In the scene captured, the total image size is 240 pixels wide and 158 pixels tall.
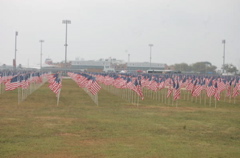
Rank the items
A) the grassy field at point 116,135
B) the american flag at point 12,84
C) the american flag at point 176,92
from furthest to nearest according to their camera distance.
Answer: the american flag at point 12,84, the american flag at point 176,92, the grassy field at point 116,135

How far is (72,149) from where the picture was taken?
1448 centimetres

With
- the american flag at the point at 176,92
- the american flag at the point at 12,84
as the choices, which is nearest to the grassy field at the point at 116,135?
the american flag at the point at 176,92

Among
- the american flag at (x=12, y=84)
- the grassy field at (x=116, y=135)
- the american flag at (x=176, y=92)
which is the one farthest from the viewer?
the american flag at (x=12, y=84)

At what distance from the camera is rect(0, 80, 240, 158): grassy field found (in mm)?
14125

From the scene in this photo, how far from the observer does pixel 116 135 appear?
17.5 metres

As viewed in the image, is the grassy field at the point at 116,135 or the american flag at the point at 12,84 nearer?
the grassy field at the point at 116,135

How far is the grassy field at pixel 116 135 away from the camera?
14125 mm

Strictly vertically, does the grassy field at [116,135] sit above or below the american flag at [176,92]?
below

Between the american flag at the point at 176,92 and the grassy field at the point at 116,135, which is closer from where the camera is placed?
the grassy field at the point at 116,135

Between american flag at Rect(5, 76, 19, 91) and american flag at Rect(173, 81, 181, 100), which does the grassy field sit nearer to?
american flag at Rect(173, 81, 181, 100)

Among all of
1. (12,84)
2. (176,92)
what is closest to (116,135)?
(176,92)

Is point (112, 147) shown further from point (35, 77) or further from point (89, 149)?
point (35, 77)

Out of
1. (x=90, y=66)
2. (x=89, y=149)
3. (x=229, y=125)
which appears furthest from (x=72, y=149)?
(x=90, y=66)

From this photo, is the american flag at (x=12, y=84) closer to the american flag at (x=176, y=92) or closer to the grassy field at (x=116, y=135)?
the grassy field at (x=116, y=135)
